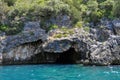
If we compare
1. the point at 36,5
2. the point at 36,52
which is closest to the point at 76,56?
the point at 36,52

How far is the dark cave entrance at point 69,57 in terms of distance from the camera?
55.0 m

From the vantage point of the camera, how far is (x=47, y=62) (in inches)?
2143

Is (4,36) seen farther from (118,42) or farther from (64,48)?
(118,42)

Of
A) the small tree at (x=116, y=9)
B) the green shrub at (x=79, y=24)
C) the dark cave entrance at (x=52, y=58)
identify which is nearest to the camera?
the dark cave entrance at (x=52, y=58)

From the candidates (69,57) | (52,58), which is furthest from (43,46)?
(69,57)

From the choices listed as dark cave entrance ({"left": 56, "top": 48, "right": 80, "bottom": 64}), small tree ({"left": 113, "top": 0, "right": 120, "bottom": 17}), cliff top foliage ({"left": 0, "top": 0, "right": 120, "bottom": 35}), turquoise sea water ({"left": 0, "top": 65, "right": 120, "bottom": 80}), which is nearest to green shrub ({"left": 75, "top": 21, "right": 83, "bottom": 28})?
cliff top foliage ({"left": 0, "top": 0, "right": 120, "bottom": 35})

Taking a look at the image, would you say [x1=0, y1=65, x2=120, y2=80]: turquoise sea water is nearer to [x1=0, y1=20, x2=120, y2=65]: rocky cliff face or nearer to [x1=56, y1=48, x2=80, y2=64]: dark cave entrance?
[x1=0, y1=20, x2=120, y2=65]: rocky cliff face

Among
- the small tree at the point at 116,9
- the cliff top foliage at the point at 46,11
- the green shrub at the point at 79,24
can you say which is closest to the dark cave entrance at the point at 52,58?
the green shrub at the point at 79,24

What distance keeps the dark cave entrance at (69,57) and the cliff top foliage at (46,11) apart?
6.72m

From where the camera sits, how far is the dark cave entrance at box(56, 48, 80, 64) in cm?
5503

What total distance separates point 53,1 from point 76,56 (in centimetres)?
1345

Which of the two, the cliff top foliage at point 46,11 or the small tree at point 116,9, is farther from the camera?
the small tree at point 116,9

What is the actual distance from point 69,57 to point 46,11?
10.4 meters

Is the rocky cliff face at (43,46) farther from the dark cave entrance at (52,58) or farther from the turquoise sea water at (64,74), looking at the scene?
the turquoise sea water at (64,74)
